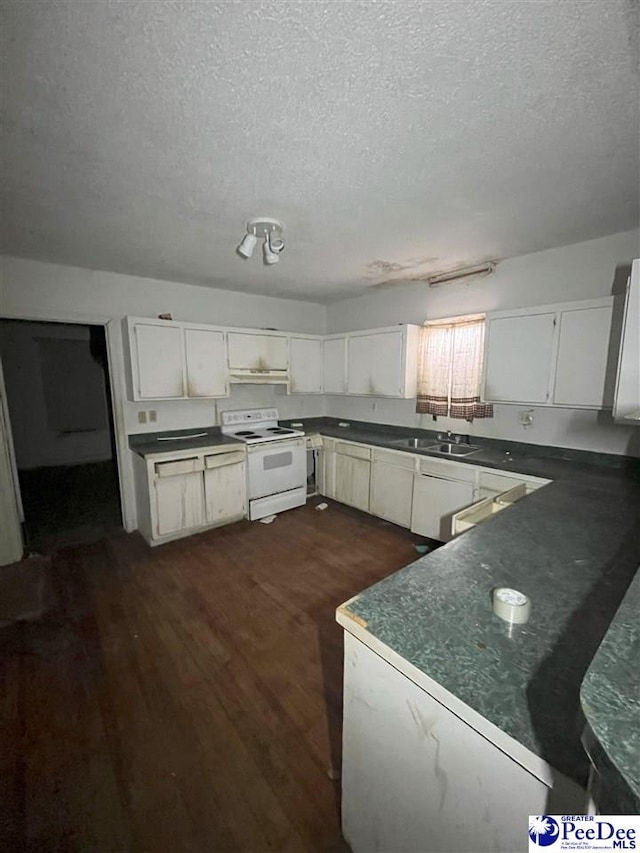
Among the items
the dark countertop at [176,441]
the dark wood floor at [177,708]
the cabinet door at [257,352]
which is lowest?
the dark wood floor at [177,708]

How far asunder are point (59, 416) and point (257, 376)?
3.61m

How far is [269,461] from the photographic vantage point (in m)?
3.74

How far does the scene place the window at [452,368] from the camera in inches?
127

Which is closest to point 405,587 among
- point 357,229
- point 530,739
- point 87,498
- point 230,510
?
point 530,739

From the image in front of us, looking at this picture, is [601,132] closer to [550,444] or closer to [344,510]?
[550,444]

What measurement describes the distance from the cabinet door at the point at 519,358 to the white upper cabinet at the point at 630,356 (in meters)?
0.67

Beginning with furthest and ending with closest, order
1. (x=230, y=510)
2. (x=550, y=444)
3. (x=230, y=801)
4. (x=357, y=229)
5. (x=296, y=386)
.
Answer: (x=296, y=386) < (x=230, y=510) < (x=550, y=444) < (x=357, y=229) < (x=230, y=801)

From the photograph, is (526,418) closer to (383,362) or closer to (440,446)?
(440,446)

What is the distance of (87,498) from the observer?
432 cm

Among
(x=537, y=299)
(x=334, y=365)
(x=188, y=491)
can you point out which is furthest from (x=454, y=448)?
(x=188, y=491)

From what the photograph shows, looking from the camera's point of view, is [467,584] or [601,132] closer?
[467,584]

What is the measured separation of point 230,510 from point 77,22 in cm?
327

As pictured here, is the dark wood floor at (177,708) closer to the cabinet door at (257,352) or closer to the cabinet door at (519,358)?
the cabinet door at (519,358)

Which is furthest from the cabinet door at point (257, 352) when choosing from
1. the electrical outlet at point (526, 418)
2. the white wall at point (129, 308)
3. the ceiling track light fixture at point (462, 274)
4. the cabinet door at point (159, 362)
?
the electrical outlet at point (526, 418)
